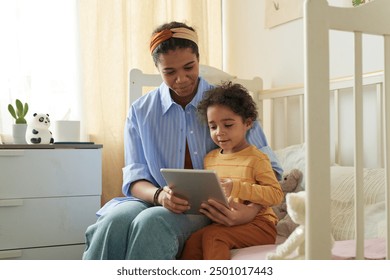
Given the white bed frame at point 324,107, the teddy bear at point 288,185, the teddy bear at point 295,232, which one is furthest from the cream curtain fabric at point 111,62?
the white bed frame at point 324,107

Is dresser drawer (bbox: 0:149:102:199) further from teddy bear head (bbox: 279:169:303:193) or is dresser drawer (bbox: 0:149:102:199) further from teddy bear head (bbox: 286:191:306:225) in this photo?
teddy bear head (bbox: 286:191:306:225)

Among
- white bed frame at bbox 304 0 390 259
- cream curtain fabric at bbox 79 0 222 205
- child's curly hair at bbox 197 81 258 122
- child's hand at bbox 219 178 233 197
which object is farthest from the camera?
cream curtain fabric at bbox 79 0 222 205

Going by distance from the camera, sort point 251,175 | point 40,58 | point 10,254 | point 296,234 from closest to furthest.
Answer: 1. point 296,234
2. point 251,175
3. point 10,254
4. point 40,58

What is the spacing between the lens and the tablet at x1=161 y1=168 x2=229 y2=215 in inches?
Answer: 38.9

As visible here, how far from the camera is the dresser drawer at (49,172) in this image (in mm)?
1644

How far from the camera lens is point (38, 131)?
1.77 metres

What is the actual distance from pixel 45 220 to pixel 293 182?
85 cm

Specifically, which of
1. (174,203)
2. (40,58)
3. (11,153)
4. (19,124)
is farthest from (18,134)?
(174,203)

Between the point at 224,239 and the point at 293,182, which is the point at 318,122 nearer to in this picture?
the point at 224,239

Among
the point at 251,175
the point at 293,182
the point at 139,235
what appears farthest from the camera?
the point at 293,182

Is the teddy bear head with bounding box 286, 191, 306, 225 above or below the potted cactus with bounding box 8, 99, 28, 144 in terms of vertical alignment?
below

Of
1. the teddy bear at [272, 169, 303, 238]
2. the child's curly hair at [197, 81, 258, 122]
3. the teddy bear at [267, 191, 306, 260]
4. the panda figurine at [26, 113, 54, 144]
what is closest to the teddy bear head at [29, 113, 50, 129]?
the panda figurine at [26, 113, 54, 144]

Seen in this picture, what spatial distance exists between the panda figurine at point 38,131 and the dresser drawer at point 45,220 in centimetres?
22

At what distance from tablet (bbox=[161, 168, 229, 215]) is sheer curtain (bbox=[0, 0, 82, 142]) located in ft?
3.57
